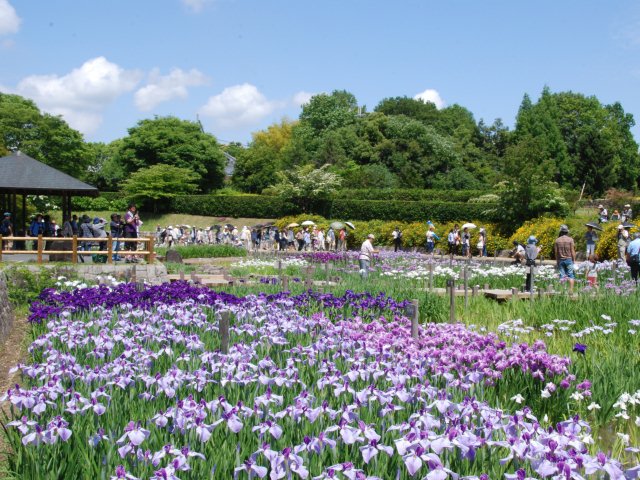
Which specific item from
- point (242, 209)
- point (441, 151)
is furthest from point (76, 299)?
point (441, 151)

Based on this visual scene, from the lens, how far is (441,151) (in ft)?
163

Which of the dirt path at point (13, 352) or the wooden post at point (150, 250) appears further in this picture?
the wooden post at point (150, 250)

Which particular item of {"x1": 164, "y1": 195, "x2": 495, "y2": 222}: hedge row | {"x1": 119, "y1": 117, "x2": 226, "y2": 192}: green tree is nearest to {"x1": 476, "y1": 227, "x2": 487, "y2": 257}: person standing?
{"x1": 164, "y1": 195, "x2": 495, "y2": 222}: hedge row

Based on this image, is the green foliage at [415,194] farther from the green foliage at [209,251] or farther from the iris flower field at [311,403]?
the iris flower field at [311,403]

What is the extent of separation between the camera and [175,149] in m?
52.9

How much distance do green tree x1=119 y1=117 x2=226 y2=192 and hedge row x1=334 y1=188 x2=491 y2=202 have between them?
1699 cm

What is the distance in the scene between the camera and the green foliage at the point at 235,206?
44031 millimetres

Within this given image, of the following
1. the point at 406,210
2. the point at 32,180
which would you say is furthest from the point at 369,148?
the point at 32,180

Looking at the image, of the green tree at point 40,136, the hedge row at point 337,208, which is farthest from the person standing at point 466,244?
the green tree at point 40,136

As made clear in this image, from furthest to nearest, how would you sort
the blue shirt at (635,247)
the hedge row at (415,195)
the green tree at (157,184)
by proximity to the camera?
Result: 1. the green tree at (157,184)
2. the hedge row at (415,195)
3. the blue shirt at (635,247)

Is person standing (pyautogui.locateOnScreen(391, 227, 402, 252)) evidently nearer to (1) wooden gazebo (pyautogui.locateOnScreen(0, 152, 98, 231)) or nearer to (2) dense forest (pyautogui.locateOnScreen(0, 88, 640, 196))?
(1) wooden gazebo (pyautogui.locateOnScreen(0, 152, 98, 231))

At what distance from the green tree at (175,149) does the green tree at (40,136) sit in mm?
8725

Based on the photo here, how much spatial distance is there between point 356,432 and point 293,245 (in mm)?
29582

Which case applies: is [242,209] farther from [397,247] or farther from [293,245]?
[397,247]
